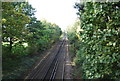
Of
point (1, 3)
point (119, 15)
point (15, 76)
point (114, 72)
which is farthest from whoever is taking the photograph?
point (15, 76)

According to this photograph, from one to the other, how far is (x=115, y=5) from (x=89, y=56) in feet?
7.91

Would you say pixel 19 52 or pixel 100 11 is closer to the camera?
pixel 100 11

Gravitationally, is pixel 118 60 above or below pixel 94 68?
above

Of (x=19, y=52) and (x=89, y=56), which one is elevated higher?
(x=89, y=56)

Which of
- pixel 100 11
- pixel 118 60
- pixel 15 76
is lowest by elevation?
pixel 15 76

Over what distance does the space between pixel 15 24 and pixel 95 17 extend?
7.82 meters

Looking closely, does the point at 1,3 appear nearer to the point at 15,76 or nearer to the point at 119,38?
the point at 15,76

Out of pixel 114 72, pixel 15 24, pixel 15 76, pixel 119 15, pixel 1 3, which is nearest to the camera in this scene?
pixel 119 15

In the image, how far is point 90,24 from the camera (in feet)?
17.2

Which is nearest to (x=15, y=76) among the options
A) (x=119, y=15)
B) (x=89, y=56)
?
(x=89, y=56)

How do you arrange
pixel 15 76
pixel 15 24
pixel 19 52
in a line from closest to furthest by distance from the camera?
pixel 15 24
pixel 15 76
pixel 19 52

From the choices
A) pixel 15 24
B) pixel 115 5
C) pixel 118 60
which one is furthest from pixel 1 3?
pixel 118 60

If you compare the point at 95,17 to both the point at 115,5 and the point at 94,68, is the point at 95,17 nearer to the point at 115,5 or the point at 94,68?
the point at 115,5

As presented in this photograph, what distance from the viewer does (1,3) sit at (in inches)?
352
